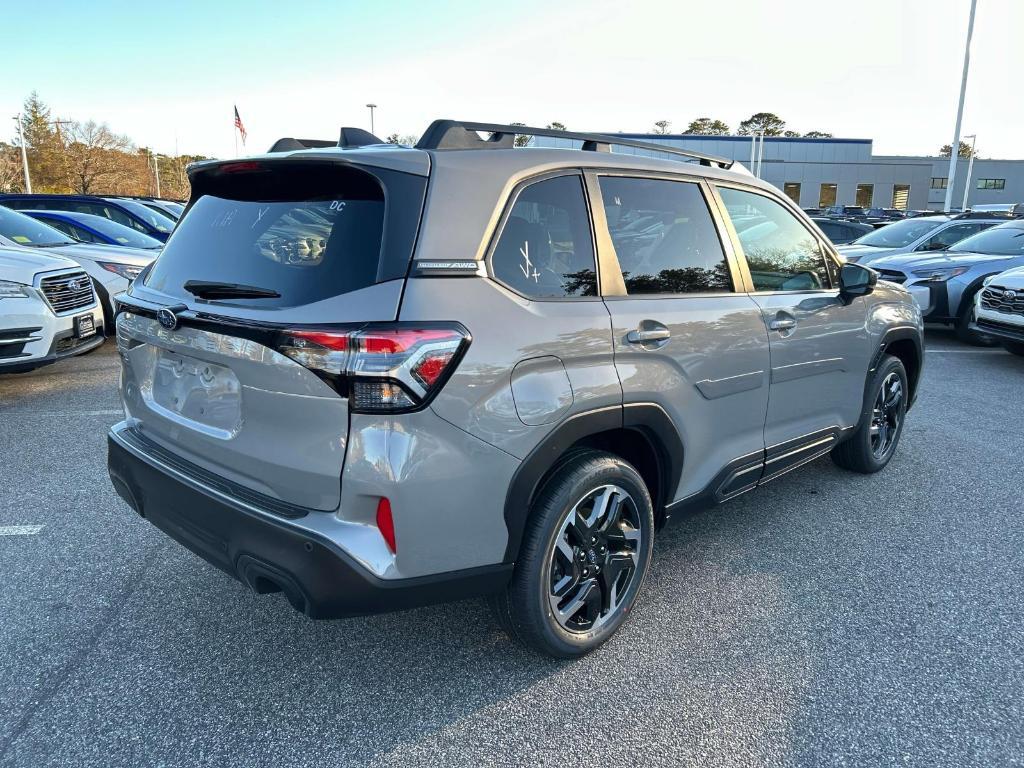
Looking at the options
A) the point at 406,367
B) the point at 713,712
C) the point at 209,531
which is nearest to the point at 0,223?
the point at 209,531

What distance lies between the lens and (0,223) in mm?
7910

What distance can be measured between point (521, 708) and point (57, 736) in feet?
4.76

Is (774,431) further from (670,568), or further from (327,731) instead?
(327,731)

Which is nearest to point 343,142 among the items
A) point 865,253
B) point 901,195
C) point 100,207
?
point 865,253

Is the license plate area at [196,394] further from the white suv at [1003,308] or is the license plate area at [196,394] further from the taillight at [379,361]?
the white suv at [1003,308]

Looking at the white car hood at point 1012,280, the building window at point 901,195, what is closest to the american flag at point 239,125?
the white car hood at point 1012,280

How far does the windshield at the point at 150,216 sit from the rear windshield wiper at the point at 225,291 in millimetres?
11190

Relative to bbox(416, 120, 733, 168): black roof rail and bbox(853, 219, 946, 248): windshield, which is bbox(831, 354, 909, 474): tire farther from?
bbox(853, 219, 946, 248): windshield

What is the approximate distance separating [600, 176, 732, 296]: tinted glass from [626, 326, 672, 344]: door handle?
0.54 ft

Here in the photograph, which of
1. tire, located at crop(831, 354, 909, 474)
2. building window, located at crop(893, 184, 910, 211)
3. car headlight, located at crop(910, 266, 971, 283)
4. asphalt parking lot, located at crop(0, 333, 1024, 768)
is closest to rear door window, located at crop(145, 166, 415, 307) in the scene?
asphalt parking lot, located at crop(0, 333, 1024, 768)

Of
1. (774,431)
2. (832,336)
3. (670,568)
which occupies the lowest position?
(670,568)

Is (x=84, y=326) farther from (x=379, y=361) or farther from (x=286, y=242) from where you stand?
(x=379, y=361)

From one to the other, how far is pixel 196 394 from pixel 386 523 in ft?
2.83

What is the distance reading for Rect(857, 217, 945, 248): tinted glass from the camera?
1140 centimetres
